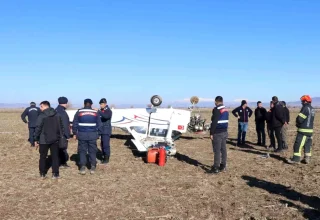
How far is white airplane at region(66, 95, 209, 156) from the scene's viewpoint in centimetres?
1276

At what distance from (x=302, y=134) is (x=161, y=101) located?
6.09 meters

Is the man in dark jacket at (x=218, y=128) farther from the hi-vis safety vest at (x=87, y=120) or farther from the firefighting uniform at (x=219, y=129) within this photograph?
the hi-vis safety vest at (x=87, y=120)

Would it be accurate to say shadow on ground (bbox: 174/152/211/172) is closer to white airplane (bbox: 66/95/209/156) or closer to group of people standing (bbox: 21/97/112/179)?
white airplane (bbox: 66/95/209/156)

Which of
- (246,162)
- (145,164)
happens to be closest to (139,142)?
(145,164)

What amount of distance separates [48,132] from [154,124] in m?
6.18

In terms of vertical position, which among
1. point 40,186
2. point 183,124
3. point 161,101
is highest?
point 161,101

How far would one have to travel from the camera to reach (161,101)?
14.9 m

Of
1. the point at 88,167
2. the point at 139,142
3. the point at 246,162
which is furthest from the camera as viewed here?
the point at 139,142

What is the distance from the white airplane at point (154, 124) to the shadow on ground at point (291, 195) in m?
3.84

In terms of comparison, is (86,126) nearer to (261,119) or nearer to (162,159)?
(162,159)

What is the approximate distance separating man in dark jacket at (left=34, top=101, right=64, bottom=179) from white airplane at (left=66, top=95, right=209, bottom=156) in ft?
12.3

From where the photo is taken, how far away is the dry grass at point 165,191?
6.56m

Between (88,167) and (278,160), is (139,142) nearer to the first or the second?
(88,167)

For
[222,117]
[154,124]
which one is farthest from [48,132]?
[154,124]
